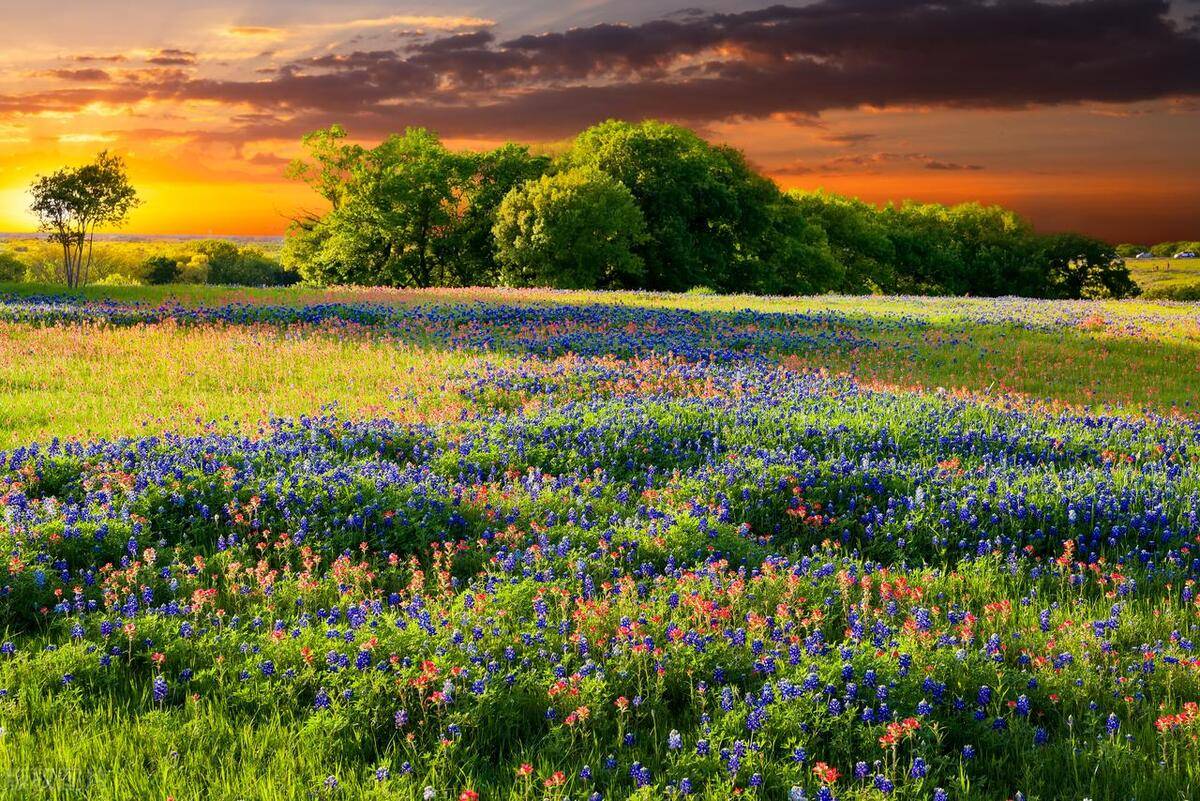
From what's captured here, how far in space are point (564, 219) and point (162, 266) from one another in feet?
218

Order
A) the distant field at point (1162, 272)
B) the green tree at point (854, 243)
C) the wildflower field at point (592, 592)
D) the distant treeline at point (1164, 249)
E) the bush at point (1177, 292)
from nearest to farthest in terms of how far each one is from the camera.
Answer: the wildflower field at point (592, 592) < the bush at point (1177, 292) < the green tree at point (854, 243) < the distant field at point (1162, 272) < the distant treeline at point (1164, 249)

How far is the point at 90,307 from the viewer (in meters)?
22.5

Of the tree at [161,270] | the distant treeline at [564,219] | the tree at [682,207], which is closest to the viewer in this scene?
the distant treeline at [564,219]

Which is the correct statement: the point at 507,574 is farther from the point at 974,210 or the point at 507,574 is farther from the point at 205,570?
the point at 974,210

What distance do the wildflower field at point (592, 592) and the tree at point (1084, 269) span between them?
3078 inches

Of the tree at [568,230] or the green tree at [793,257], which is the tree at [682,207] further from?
the tree at [568,230]

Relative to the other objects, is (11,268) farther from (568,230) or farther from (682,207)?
(682,207)

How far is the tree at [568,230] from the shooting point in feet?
168

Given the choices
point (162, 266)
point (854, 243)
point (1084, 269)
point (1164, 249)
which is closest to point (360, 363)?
point (854, 243)

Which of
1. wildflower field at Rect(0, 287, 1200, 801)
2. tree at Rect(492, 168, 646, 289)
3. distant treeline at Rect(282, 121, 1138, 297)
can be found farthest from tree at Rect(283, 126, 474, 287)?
→ wildflower field at Rect(0, 287, 1200, 801)

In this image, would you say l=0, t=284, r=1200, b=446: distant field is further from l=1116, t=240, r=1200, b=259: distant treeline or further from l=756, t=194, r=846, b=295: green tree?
l=1116, t=240, r=1200, b=259: distant treeline

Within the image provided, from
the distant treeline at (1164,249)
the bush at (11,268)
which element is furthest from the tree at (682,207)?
the distant treeline at (1164,249)

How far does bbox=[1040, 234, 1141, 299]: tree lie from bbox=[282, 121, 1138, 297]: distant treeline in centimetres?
2651

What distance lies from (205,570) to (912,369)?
46.7ft
